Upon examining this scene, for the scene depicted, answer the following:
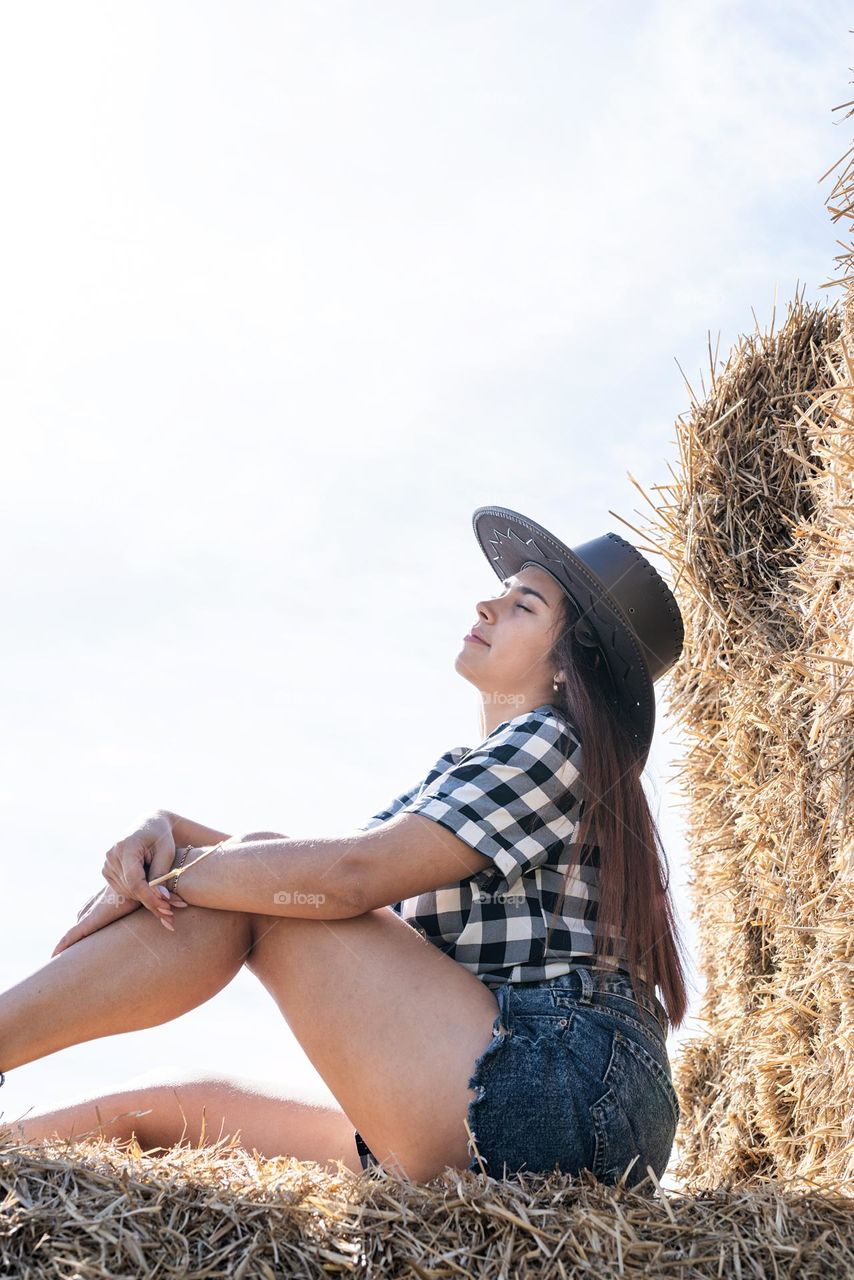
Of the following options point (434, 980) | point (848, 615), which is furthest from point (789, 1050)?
point (434, 980)

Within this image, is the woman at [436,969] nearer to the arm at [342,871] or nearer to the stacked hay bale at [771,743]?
the arm at [342,871]

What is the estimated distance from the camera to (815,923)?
2.56 metres

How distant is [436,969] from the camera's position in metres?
1.85

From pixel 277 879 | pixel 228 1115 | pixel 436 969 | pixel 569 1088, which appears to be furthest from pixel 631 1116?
pixel 228 1115

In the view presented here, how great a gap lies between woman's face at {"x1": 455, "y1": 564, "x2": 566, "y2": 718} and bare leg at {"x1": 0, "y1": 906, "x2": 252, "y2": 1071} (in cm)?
75

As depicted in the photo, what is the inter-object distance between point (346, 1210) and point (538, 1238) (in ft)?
0.82

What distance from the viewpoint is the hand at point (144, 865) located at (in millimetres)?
1956

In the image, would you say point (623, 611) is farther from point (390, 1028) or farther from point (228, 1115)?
point (228, 1115)

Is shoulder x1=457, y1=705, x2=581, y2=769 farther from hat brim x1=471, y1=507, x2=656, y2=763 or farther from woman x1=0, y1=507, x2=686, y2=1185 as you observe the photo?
hat brim x1=471, y1=507, x2=656, y2=763


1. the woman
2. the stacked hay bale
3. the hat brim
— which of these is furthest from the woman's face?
the stacked hay bale

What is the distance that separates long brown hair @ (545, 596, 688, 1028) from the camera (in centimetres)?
203

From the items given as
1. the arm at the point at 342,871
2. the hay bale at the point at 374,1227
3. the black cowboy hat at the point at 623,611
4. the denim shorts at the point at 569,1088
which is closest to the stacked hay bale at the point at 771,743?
the black cowboy hat at the point at 623,611

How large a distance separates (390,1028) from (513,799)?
16.4 inches

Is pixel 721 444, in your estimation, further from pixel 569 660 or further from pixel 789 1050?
pixel 789 1050
